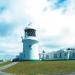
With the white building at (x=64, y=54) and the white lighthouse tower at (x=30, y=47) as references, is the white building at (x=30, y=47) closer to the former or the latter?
the white lighthouse tower at (x=30, y=47)

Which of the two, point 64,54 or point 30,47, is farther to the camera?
point 64,54

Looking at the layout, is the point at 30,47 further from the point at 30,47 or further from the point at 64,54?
the point at 64,54

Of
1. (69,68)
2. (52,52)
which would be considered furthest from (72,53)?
(69,68)

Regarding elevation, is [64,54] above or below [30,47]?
below

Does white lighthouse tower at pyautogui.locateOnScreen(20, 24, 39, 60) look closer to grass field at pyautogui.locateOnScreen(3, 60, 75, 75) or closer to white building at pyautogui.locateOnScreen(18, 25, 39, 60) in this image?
white building at pyautogui.locateOnScreen(18, 25, 39, 60)

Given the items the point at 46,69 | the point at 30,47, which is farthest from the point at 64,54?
the point at 46,69

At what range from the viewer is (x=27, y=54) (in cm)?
8219

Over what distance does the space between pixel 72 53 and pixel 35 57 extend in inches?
944

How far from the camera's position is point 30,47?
8219 centimetres

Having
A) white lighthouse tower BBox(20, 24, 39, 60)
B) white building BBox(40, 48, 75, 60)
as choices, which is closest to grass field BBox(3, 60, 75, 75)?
white lighthouse tower BBox(20, 24, 39, 60)

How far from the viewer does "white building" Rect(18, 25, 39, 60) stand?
82.1m

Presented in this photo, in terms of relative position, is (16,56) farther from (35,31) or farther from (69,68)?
(69,68)

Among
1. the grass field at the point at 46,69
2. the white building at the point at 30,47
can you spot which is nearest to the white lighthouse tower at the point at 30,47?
the white building at the point at 30,47

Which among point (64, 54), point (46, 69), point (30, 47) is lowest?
point (46, 69)
